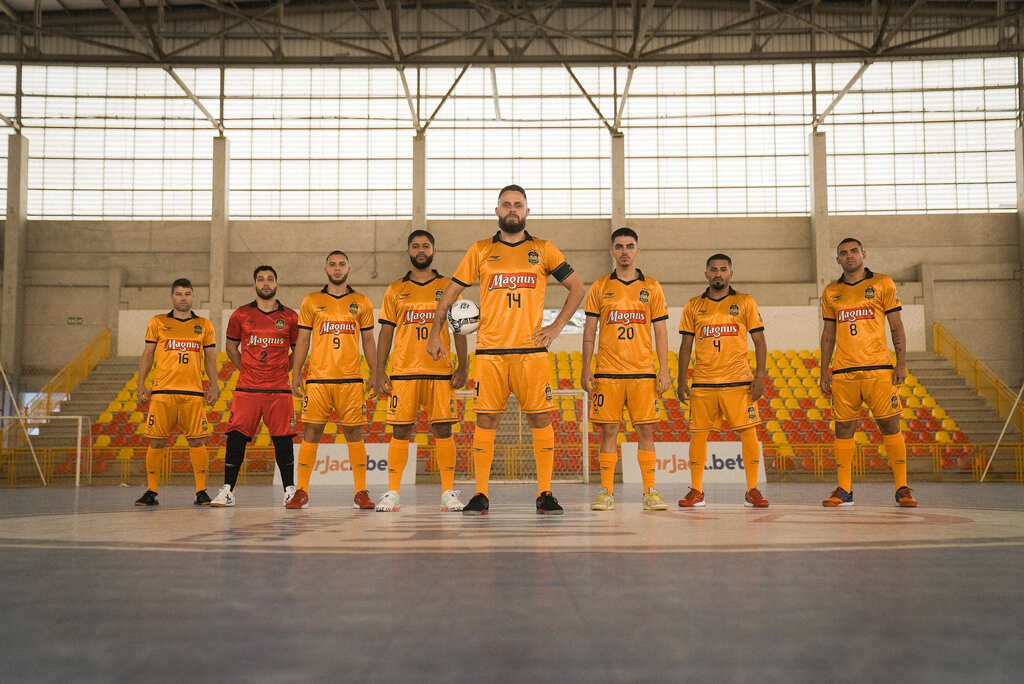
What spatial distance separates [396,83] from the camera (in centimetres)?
2809

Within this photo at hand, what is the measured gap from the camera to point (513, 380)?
6777 mm

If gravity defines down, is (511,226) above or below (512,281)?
above

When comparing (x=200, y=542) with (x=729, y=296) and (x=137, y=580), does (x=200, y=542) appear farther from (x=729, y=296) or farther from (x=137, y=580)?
(x=729, y=296)

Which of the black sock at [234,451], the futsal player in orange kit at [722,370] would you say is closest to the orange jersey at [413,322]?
the black sock at [234,451]

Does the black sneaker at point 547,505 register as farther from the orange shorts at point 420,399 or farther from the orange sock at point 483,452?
the orange shorts at point 420,399

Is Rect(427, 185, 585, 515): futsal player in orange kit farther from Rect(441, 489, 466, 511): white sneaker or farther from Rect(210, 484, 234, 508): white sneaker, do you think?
Rect(210, 484, 234, 508): white sneaker

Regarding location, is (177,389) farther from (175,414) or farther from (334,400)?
(334,400)

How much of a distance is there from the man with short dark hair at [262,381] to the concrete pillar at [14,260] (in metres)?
21.4

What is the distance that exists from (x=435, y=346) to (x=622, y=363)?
1742mm

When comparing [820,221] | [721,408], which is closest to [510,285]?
[721,408]

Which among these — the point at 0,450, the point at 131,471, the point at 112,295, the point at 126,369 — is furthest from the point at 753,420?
the point at 112,295

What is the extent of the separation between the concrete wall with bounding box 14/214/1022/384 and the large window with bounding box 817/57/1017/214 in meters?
0.77

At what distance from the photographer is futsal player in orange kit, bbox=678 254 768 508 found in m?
8.12

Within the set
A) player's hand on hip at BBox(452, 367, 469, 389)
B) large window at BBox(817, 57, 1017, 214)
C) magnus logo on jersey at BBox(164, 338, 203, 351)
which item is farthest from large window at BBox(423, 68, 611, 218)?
player's hand on hip at BBox(452, 367, 469, 389)
